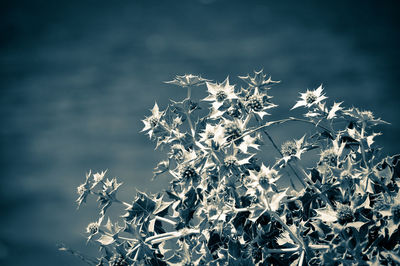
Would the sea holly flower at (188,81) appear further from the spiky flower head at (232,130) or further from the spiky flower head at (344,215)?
the spiky flower head at (344,215)

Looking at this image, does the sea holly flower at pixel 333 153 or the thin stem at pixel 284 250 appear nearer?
the thin stem at pixel 284 250

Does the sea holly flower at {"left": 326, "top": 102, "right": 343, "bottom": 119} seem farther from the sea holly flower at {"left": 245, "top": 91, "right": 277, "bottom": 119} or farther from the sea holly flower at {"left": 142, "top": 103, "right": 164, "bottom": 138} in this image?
the sea holly flower at {"left": 142, "top": 103, "right": 164, "bottom": 138}

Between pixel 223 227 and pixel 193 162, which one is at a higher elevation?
pixel 193 162

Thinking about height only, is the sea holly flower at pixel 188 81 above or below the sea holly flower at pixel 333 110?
above

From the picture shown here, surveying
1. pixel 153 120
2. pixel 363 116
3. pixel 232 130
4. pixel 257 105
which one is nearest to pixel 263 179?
pixel 232 130

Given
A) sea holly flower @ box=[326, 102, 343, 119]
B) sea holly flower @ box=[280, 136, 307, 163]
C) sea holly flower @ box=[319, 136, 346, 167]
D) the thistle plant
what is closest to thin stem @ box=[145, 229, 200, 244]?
the thistle plant

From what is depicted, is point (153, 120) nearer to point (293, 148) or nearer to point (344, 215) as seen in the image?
point (293, 148)

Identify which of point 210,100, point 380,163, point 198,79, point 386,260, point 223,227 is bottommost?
point 386,260

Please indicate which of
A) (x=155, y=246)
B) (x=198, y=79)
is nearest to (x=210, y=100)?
(x=198, y=79)

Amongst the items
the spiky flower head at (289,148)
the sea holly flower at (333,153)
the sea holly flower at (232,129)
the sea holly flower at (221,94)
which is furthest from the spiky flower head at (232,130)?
the sea holly flower at (333,153)

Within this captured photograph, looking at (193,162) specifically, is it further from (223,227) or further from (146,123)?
(146,123)
